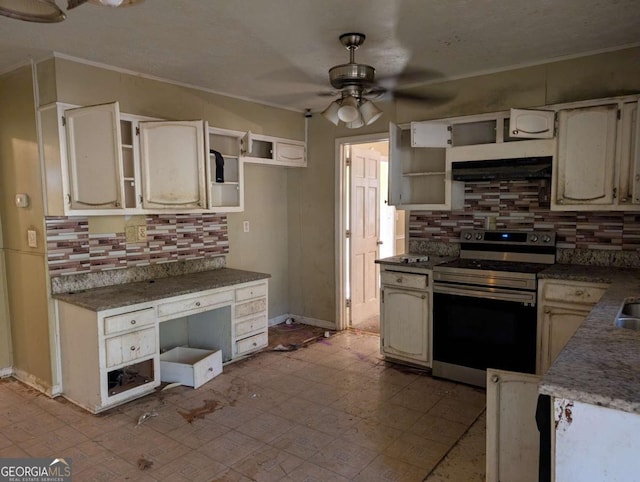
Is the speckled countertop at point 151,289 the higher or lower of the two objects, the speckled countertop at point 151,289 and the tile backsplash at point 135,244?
the lower

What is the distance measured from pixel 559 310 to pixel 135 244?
3.13m

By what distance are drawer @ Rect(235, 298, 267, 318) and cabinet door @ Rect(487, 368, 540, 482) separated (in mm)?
2363

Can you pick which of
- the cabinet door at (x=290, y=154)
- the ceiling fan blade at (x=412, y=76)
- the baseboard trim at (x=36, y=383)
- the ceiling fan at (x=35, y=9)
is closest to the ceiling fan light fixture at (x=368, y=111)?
the ceiling fan blade at (x=412, y=76)

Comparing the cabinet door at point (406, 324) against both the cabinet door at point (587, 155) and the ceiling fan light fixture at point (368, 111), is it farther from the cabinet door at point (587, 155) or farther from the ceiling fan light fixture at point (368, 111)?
the ceiling fan light fixture at point (368, 111)

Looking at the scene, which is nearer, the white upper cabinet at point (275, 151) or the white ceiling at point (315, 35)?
the white ceiling at point (315, 35)

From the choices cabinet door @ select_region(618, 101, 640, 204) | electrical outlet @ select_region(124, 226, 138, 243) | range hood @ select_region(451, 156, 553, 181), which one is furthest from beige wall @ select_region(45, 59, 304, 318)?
cabinet door @ select_region(618, 101, 640, 204)

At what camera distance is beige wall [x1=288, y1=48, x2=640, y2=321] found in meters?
3.05

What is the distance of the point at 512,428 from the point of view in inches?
74.2

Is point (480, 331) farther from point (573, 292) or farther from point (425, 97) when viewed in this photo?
point (425, 97)

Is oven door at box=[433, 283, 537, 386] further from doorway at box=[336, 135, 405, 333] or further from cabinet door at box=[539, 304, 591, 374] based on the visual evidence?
doorway at box=[336, 135, 405, 333]

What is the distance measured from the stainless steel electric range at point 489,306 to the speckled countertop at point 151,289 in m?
1.62

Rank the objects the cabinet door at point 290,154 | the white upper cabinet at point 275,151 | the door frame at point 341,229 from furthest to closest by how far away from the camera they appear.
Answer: the door frame at point 341,229, the cabinet door at point 290,154, the white upper cabinet at point 275,151

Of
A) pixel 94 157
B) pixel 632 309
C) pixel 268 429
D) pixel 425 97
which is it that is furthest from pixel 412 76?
pixel 268 429

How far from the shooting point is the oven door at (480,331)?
3.04 meters
